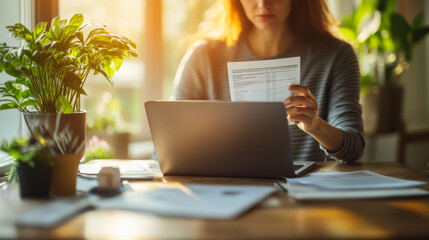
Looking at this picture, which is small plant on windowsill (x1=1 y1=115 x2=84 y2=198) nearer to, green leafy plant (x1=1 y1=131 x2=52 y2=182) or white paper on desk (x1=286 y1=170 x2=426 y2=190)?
green leafy plant (x1=1 y1=131 x2=52 y2=182)

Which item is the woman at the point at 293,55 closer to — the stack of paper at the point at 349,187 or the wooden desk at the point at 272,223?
the stack of paper at the point at 349,187

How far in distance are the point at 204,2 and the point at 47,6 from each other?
180cm

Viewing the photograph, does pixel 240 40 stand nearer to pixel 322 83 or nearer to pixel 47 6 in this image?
pixel 322 83

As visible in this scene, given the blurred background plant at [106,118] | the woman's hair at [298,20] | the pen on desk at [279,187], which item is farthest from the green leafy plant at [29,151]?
the blurred background plant at [106,118]

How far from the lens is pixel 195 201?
3.26 ft

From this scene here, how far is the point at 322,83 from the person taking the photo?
1792 mm

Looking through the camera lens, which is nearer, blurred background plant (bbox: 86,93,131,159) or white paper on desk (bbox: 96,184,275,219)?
white paper on desk (bbox: 96,184,275,219)

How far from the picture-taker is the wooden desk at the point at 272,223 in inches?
31.4

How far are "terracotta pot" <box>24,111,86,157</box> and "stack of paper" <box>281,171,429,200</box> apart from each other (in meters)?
0.55

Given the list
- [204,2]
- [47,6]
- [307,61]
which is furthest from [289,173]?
[204,2]

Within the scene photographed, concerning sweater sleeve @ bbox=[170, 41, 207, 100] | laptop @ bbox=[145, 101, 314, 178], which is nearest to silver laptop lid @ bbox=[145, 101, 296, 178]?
laptop @ bbox=[145, 101, 314, 178]

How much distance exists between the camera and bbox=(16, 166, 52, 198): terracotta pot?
1011 millimetres

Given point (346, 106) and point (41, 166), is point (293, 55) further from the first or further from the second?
point (41, 166)

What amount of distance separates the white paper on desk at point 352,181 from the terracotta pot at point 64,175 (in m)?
0.51
